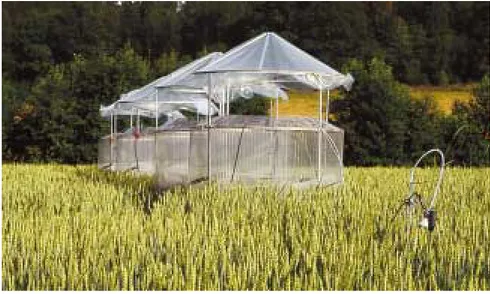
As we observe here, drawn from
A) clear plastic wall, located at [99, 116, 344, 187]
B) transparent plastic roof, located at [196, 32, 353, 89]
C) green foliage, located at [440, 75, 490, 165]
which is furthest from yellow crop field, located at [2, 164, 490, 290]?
green foliage, located at [440, 75, 490, 165]

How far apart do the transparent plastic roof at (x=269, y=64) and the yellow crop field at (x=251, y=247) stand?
2732mm

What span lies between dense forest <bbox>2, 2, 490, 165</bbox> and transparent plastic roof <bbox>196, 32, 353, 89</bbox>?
14156 millimetres

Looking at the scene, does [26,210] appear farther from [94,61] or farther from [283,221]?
[94,61]

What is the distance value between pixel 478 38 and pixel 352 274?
5188cm

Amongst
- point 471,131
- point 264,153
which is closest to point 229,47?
point 471,131

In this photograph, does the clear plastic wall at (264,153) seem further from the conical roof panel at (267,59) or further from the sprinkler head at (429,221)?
the sprinkler head at (429,221)

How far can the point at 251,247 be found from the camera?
245 inches

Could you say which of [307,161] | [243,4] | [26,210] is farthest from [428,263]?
[243,4]

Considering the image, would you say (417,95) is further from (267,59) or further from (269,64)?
(269,64)

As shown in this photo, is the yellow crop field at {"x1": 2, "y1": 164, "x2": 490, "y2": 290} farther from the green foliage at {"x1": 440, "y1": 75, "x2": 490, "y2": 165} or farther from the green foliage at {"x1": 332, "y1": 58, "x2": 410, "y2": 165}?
the green foliage at {"x1": 332, "y1": 58, "x2": 410, "y2": 165}

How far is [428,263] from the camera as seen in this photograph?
5.78 m

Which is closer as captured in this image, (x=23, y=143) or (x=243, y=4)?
(x=23, y=143)

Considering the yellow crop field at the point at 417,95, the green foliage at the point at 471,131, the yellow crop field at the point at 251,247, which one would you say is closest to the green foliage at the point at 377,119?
the green foliage at the point at 471,131

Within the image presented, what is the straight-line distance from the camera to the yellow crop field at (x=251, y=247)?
5184 mm
